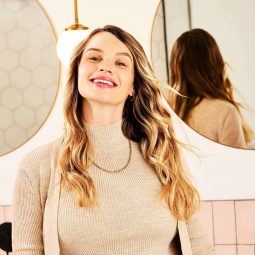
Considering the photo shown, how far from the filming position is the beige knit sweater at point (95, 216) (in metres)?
1.17

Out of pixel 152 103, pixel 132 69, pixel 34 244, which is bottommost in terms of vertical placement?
pixel 34 244

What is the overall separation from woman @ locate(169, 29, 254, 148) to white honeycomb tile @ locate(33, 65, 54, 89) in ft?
2.10

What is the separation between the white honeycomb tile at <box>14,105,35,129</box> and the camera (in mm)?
2268

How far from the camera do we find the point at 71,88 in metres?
1.35

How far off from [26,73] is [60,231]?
130cm

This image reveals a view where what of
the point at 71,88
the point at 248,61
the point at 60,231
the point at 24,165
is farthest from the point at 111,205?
the point at 248,61

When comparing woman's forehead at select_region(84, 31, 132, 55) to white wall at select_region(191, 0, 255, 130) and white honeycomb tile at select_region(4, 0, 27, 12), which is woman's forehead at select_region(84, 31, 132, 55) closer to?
white wall at select_region(191, 0, 255, 130)

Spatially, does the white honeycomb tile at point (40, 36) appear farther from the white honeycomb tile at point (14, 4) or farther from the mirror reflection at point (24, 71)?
the white honeycomb tile at point (14, 4)

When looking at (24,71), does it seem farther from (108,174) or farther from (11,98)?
(108,174)

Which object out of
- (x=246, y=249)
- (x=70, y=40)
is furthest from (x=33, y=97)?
(x=246, y=249)

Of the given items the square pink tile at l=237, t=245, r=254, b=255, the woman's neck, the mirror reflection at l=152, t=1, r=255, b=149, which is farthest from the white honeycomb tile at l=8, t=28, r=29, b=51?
the square pink tile at l=237, t=245, r=254, b=255

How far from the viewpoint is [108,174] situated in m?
1.29

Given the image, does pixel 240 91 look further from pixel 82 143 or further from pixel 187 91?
pixel 82 143

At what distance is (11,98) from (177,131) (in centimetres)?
91
